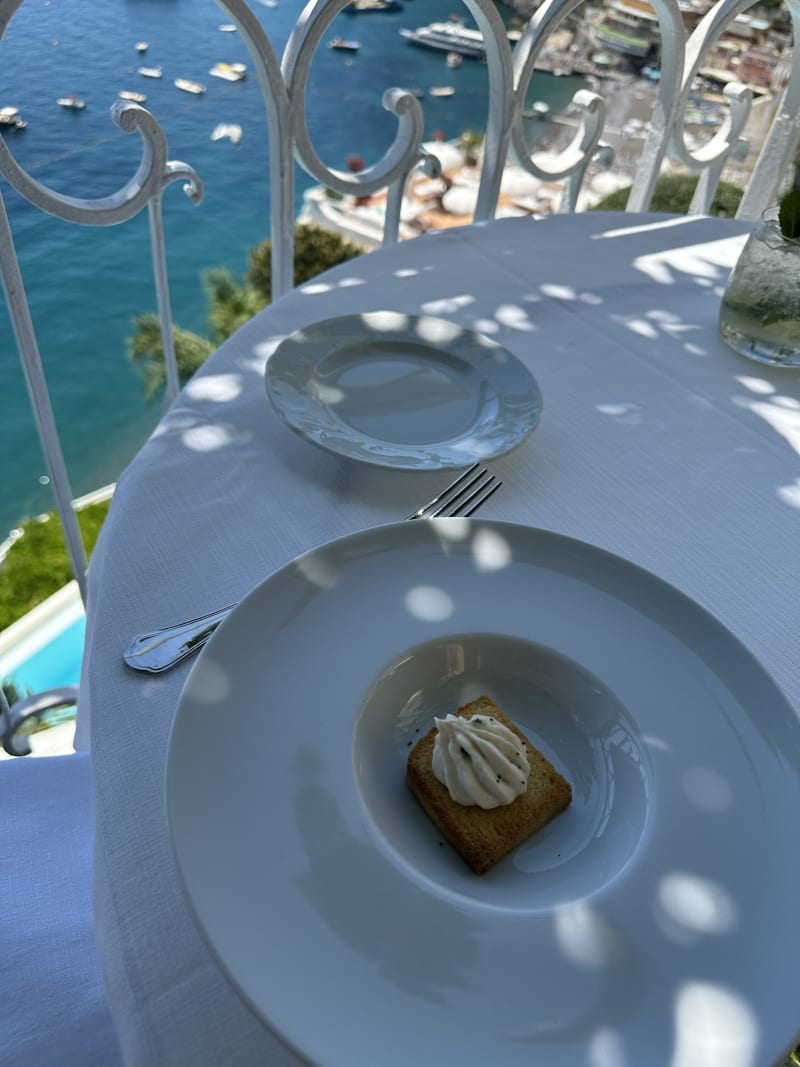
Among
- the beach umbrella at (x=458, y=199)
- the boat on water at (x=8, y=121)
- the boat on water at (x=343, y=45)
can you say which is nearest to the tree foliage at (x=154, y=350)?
the beach umbrella at (x=458, y=199)

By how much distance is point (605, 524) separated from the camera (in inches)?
21.0

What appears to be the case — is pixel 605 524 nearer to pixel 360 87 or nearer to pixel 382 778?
pixel 382 778

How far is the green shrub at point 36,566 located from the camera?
8.45 m

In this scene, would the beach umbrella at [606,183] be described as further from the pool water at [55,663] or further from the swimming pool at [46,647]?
the pool water at [55,663]

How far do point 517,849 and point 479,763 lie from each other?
1.8 inches

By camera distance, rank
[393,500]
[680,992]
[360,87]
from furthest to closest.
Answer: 1. [360,87]
2. [393,500]
3. [680,992]

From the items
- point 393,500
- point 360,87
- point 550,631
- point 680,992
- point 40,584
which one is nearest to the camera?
point 680,992

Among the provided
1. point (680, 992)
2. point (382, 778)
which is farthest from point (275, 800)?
point (680, 992)

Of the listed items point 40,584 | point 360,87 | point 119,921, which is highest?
point 119,921

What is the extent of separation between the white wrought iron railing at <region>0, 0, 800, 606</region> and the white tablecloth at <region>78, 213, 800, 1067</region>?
0.53 ft

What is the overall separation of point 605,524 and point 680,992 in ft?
0.98

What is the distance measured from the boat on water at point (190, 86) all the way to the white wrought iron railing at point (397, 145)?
1317 centimetres

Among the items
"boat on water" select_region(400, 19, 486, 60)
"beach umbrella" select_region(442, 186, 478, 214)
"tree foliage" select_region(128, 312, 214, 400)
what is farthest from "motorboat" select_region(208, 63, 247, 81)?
"boat on water" select_region(400, 19, 486, 60)

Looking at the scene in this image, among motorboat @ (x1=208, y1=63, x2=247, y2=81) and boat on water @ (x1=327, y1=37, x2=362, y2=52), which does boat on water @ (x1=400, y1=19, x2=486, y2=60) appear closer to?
boat on water @ (x1=327, y1=37, x2=362, y2=52)
